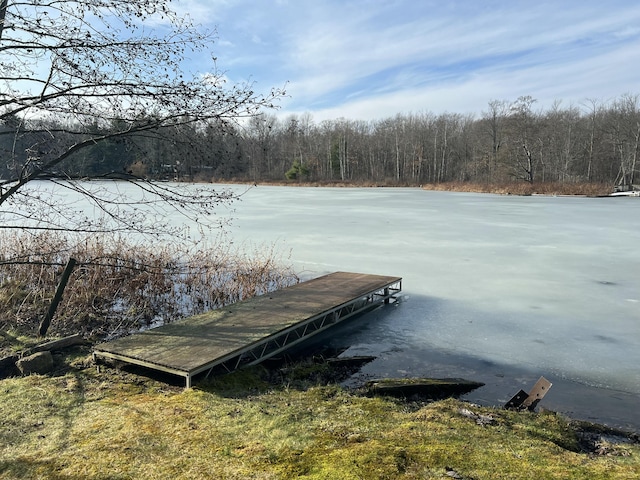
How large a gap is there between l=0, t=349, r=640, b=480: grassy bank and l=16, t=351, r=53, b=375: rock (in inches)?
11.1

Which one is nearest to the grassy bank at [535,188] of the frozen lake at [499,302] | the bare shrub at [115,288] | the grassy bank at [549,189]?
the grassy bank at [549,189]

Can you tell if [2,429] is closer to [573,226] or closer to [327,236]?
[327,236]

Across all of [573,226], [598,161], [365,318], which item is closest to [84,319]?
[365,318]

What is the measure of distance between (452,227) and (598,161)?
3135cm

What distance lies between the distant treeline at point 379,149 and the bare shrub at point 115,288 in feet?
6.06

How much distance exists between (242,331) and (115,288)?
3.25 meters

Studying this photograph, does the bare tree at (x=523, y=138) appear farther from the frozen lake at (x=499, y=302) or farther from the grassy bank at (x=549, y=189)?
the frozen lake at (x=499, y=302)

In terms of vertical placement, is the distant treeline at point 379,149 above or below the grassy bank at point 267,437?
above

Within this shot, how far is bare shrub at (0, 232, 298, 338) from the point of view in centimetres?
610

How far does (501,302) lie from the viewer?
258 inches

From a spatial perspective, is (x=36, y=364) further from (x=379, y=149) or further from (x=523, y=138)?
(x=379, y=149)

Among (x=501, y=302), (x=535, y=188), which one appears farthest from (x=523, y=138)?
(x=501, y=302)

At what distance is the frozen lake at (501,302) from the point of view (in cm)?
439

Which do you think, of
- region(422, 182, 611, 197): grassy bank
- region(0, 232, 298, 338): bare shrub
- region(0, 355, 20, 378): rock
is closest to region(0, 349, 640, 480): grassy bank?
region(0, 355, 20, 378): rock
